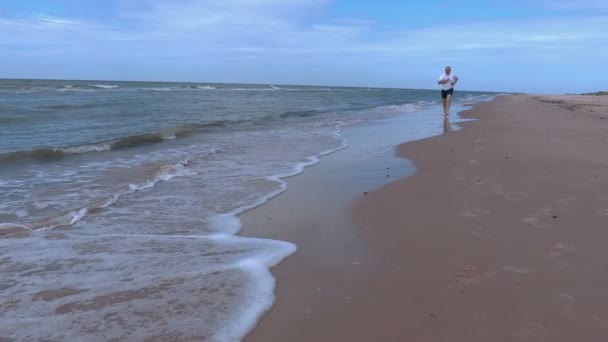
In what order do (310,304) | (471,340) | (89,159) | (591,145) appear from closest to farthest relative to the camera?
(471,340) → (310,304) → (591,145) → (89,159)

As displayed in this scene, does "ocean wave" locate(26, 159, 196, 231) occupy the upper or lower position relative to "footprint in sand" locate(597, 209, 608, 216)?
lower

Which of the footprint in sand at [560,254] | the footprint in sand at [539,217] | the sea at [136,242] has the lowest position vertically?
the sea at [136,242]

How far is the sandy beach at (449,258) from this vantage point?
2.52 metres

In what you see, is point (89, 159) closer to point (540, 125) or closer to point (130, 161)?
point (130, 161)

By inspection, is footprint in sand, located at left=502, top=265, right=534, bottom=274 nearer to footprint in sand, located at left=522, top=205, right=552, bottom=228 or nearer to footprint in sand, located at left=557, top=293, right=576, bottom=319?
footprint in sand, located at left=557, top=293, right=576, bottom=319

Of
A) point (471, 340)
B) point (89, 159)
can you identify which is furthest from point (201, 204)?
point (89, 159)

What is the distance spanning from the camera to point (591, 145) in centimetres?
799

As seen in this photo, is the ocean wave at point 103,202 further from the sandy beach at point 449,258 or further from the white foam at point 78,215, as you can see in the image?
the sandy beach at point 449,258

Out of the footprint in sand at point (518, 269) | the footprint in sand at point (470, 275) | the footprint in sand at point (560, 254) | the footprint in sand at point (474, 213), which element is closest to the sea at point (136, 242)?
the footprint in sand at point (470, 275)

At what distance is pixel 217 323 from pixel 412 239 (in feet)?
6.10

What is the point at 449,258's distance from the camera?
342 centimetres

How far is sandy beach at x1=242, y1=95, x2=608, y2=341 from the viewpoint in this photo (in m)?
2.52

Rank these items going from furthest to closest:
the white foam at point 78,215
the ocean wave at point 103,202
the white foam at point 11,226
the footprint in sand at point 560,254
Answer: the white foam at point 78,215 → the ocean wave at point 103,202 → the white foam at point 11,226 → the footprint in sand at point 560,254

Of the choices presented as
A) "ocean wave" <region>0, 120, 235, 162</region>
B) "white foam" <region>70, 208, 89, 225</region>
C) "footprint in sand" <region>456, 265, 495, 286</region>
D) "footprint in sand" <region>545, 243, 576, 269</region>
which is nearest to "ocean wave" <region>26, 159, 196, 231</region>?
"white foam" <region>70, 208, 89, 225</region>
